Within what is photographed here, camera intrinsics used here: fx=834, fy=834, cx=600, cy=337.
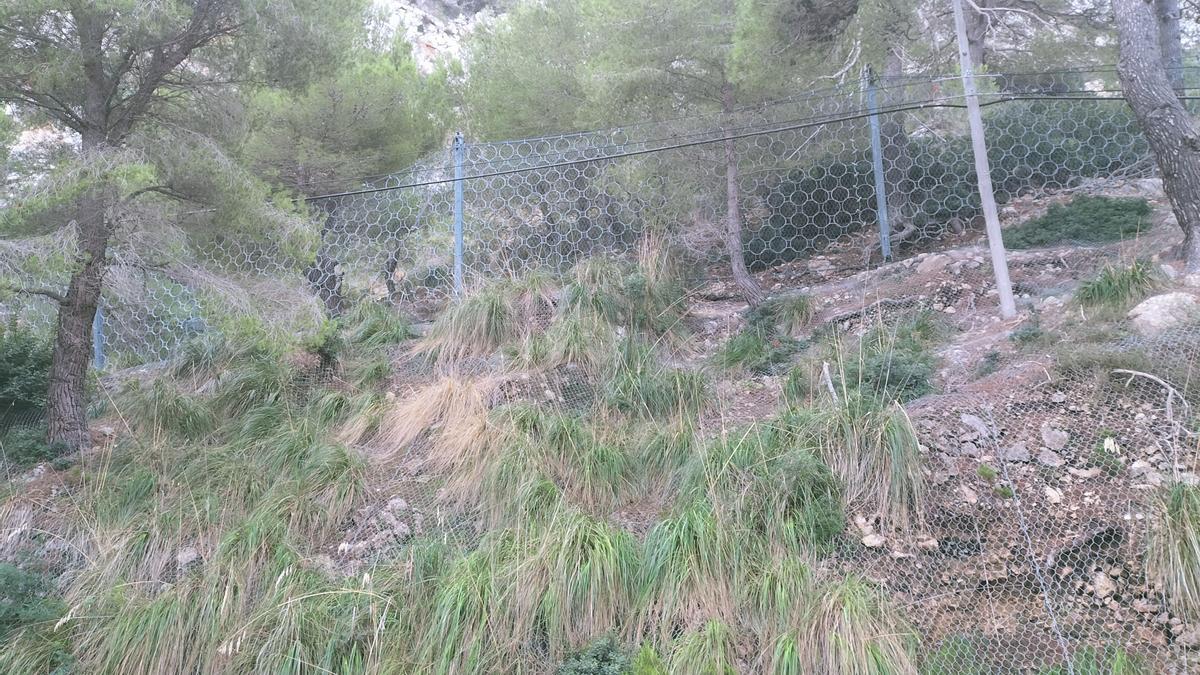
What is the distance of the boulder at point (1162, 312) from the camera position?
4.77 metres

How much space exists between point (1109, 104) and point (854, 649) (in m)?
7.66

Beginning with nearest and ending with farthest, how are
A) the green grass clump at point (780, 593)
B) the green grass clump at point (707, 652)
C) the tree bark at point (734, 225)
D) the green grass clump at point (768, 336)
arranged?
1. the green grass clump at point (707, 652)
2. the green grass clump at point (780, 593)
3. the green grass clump at point (768, 336)
4. the tree bark at point (734, 225)

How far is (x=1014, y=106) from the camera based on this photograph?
28.0 feet

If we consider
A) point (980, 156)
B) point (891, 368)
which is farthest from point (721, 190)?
point (891, 368)

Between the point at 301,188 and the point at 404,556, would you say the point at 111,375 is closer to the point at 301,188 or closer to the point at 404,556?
the point at 301,188

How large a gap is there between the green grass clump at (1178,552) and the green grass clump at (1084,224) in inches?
176

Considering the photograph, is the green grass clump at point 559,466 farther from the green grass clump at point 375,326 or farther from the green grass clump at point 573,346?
the green grass clump at point 375,326

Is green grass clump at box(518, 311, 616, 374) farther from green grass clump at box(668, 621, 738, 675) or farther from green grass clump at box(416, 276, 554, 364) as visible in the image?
green grass clump at box(668, 621, 738, 675)

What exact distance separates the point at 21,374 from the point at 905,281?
23.1 feet

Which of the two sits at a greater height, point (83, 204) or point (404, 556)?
point (83, 204)

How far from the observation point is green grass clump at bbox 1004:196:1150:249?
736cm

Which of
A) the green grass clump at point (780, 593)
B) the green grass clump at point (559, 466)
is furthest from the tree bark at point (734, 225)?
the green grass clump at point (780, 593)

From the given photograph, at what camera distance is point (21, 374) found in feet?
20.3

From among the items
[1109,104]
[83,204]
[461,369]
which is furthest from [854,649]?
[1109,104]
